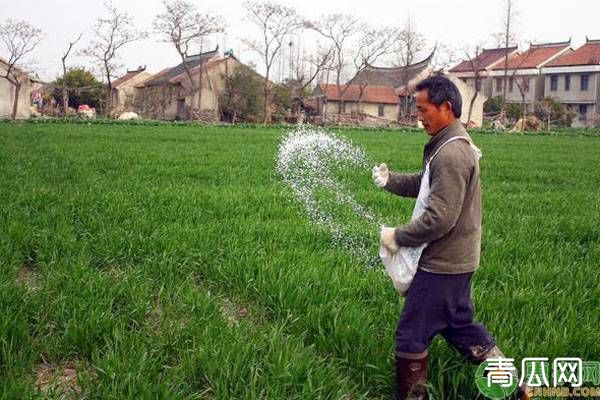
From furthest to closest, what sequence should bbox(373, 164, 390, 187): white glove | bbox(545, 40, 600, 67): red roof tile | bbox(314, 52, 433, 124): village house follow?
bbox(314, 52, 433, 124): village house < bbox(545, 40, 600, 67): red roof tile < bbox(373, 164, 390, 187): white glove

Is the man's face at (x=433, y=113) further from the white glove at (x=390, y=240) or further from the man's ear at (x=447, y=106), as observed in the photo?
the white glove at (x=390, y=240)

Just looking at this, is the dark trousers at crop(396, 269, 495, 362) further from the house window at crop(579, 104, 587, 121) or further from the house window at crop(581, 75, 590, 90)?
the house window at crop(579, 104, 587, 121)

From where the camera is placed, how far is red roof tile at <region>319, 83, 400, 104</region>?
161 feet

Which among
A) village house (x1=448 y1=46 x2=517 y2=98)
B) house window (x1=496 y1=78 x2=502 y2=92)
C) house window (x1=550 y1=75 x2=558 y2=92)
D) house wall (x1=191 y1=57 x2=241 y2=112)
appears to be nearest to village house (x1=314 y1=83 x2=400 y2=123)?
village house (x1=448 y1=46 x2=517 y2=98)

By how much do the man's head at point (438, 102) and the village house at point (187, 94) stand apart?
39149 mm

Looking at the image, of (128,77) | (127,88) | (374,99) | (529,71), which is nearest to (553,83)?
(529,71)

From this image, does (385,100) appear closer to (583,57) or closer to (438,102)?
(583,57)

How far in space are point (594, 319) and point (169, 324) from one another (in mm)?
2520

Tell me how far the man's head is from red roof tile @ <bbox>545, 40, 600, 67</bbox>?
5151cm

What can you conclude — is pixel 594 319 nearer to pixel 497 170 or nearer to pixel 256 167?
pixel 256 167

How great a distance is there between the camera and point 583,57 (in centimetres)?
4859

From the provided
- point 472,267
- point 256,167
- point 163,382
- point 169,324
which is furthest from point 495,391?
point 256,167

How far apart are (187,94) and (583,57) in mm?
33427

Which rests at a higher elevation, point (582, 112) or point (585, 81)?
point (585, 81)
